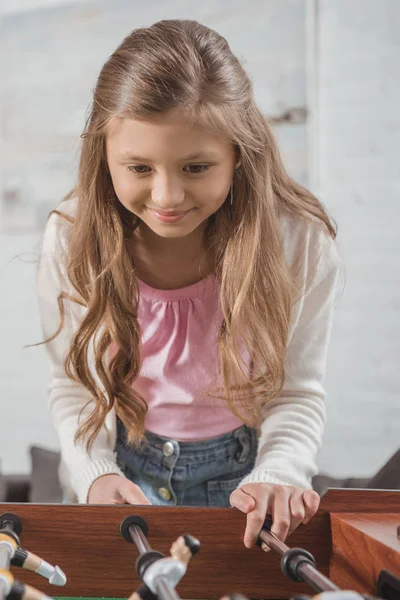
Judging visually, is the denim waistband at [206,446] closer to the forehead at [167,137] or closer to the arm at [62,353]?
the arm at [62,353]

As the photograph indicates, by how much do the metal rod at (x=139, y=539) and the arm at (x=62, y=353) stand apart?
0.45m

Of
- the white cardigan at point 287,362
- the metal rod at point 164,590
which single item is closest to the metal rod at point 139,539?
the metal rod at point 164,590

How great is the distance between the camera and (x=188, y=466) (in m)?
1.49

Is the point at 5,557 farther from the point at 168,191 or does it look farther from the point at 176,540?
the point at 168,191

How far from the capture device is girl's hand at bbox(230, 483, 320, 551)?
39.0 inches

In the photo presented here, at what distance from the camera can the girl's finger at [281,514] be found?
986 mm

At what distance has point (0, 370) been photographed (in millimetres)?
3652

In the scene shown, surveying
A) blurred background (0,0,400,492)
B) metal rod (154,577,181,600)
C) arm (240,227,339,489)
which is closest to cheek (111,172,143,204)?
arm (240,227,339,489)

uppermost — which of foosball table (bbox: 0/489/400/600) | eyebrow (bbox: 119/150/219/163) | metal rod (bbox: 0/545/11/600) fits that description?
eyebrow (bbox: 119/150/219/163)

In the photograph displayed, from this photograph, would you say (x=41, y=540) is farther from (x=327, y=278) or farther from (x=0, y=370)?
(x=0, y=370)

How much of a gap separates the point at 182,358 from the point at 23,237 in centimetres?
229

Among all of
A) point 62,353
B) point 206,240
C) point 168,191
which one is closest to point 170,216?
point 168,191

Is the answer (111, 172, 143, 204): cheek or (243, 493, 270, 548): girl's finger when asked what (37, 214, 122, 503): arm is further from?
(243, 493, 270, 548): girl's finger

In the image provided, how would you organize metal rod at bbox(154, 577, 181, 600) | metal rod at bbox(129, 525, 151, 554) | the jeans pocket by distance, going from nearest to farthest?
metal rod at bbox(154, 577, 181, 600)
metal rod at bbox(129, 525, 151, 554)
the jeans pocket
